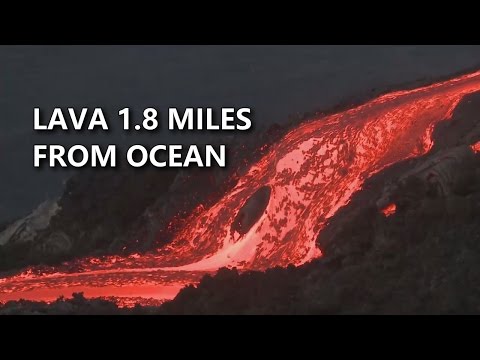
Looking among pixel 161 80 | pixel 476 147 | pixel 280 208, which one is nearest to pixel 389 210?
pixel 476 147

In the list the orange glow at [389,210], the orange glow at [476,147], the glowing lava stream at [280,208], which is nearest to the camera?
the orange glow at [389,210]

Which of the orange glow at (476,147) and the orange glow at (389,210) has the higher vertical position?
the orange glow at (476,147)

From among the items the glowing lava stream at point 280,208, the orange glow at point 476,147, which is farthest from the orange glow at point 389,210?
the glowing lava stream at point 280,208

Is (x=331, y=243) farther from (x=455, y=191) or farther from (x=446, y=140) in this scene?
(x=446, y=140)

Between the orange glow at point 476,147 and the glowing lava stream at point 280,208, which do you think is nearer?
the orange glow at point 476,147

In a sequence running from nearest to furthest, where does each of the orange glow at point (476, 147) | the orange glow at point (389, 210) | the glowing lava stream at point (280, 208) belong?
the orange glow at point (389, 210) < the orange glow at point (476, 147) < the glowing lava stream at point (280, 208)

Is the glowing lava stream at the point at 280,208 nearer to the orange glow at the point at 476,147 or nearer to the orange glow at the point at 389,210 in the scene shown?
the orange glow at the point at 389,210
